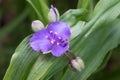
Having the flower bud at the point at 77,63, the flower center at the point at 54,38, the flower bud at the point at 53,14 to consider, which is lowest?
the flower bud at the point at 77,63

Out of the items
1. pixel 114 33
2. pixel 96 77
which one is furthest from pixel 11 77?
pixel 96 77

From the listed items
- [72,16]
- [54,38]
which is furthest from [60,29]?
[72,16]

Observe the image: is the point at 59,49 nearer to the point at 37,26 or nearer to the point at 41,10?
the point at 37,26

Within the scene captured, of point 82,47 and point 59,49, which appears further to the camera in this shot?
point 82,47

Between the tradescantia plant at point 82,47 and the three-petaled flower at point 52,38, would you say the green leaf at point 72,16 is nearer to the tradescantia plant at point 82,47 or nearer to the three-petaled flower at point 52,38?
the tradescantia plant at point 82,47

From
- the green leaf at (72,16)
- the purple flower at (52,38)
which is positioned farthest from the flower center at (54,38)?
the green leaf at (72,16)

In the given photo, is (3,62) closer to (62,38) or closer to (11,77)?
(11,77)

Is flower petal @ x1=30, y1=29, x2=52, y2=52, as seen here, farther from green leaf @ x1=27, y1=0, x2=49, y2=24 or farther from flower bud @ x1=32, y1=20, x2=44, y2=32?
green leaf @ x1=27, y1=0, x2=49, y2=24
